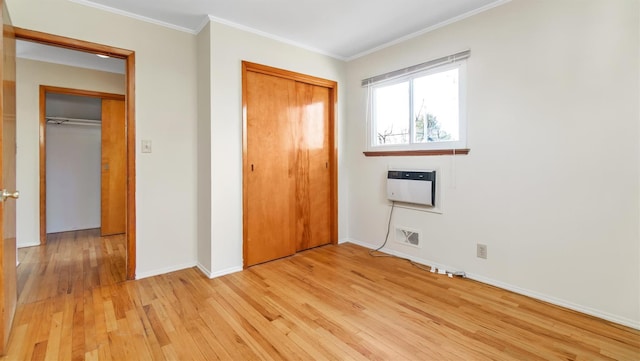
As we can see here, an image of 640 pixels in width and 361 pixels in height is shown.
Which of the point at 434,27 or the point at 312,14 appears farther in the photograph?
the point at 434,27

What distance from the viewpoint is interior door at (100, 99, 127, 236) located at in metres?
4.24

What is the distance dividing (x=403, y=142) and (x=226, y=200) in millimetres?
1910

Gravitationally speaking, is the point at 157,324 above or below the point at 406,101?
below

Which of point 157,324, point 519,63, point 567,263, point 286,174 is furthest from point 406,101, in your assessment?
point 157,324

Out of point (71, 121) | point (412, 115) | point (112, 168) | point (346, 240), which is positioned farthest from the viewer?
point (71, 121)

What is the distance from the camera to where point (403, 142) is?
3.18 meters

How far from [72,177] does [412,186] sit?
5057 mm

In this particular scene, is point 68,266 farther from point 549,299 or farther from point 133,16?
point 549,299

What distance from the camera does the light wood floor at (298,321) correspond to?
163 cm

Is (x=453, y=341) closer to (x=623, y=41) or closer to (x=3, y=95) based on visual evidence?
(x=623, y=41)

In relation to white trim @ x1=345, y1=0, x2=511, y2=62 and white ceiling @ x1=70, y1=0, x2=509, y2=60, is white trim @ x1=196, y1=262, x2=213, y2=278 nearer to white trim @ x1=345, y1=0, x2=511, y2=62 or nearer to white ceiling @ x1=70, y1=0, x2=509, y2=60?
white ceiling @ x1=70, y1=0, x2=509, y2=60

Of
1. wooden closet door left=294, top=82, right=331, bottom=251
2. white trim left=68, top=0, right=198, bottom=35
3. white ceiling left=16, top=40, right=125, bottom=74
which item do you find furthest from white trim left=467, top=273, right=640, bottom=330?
white ceiling left=16, top=40, right=125, bottom=74

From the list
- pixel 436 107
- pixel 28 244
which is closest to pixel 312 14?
pixel 436 107

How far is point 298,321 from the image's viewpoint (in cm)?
195
